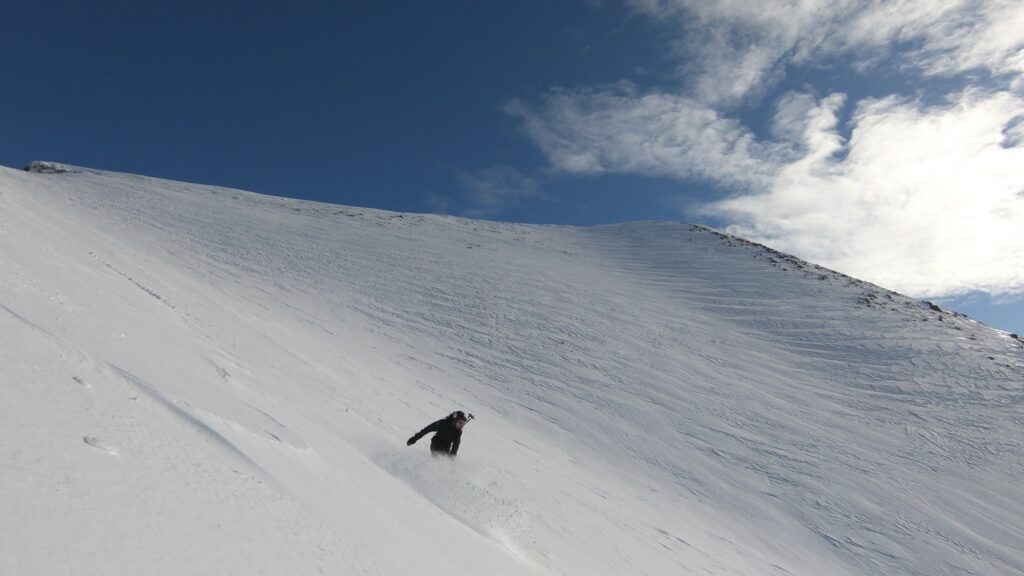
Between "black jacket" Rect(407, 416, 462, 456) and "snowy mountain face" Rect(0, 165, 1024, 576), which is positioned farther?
"black jacket" Rect(407, 416, 462, 456)

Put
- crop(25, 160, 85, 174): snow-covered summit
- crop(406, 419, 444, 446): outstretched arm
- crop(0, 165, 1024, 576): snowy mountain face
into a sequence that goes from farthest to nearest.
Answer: crop(25, 160, 85, 174): snow-covered summit, crop(406, 419, 444, 446): outstretched arm, crop(0, 165, 1024, 576): snowy mountain face

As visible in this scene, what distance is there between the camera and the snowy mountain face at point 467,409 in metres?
2.94

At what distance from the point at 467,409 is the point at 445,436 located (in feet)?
14.8

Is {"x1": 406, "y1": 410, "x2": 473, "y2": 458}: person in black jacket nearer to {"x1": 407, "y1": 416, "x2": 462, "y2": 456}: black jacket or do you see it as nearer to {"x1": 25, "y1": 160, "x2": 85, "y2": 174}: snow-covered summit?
{"x1": 407, "y1": 416, "x2": 462, "y2": 456}: black jacket

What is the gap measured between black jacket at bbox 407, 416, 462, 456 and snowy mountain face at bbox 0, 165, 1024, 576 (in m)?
0.27

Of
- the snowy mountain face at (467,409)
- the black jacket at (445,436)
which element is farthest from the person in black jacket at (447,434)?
the snowy mountain face at (467,409)

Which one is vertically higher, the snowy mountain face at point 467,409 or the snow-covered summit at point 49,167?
the snow-covered summit at point 49,167

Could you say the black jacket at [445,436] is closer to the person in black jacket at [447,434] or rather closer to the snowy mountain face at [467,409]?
the person in black jacket at [447,434]

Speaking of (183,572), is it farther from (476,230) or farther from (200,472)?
(476,230)

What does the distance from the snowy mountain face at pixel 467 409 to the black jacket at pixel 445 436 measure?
0.27 meters

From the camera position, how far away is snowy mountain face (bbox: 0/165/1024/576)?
2.94m

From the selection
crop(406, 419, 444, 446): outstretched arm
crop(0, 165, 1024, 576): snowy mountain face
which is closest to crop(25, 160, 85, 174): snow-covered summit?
crop(0, 165, 1024, 576): snowy mountain face

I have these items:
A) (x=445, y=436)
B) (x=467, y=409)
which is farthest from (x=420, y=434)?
(x=467, y=409)

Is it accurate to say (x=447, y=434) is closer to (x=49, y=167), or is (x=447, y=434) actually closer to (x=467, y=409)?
(x=467, y=409)
